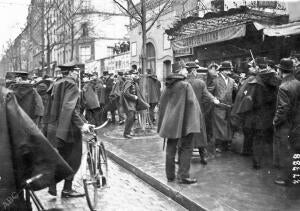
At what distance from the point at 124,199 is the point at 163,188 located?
27.3 inches

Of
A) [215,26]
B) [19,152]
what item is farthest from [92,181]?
[215,26]

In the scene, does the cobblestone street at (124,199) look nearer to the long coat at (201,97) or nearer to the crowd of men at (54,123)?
the crowd of men at (54,123)

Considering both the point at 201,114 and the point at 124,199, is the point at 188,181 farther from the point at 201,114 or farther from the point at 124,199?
the point at 201,114

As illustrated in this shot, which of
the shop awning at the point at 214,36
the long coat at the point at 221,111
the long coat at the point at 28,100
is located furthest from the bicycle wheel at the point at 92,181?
the shop awning at the point at 214,36

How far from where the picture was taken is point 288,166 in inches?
228

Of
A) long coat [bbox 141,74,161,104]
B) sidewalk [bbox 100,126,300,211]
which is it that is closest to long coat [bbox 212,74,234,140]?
sidewalk [bbox 100,126,300,211]

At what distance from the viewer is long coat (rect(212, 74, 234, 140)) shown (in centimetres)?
814

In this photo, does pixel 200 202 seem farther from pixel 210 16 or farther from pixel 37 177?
pixel 210 16

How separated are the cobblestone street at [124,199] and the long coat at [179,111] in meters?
0.96

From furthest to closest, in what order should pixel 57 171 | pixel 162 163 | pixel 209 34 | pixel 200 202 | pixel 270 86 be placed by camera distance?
pixel 209 34 → pixel 162 163 → pixel 270 86 → pixel 200 202 → pixel 57 171

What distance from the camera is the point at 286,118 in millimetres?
5793

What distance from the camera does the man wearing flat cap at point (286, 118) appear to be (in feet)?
18.0

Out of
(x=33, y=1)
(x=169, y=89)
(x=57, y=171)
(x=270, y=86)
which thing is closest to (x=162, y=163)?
(x=169, y=89)

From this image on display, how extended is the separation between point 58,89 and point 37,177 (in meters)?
3.20
